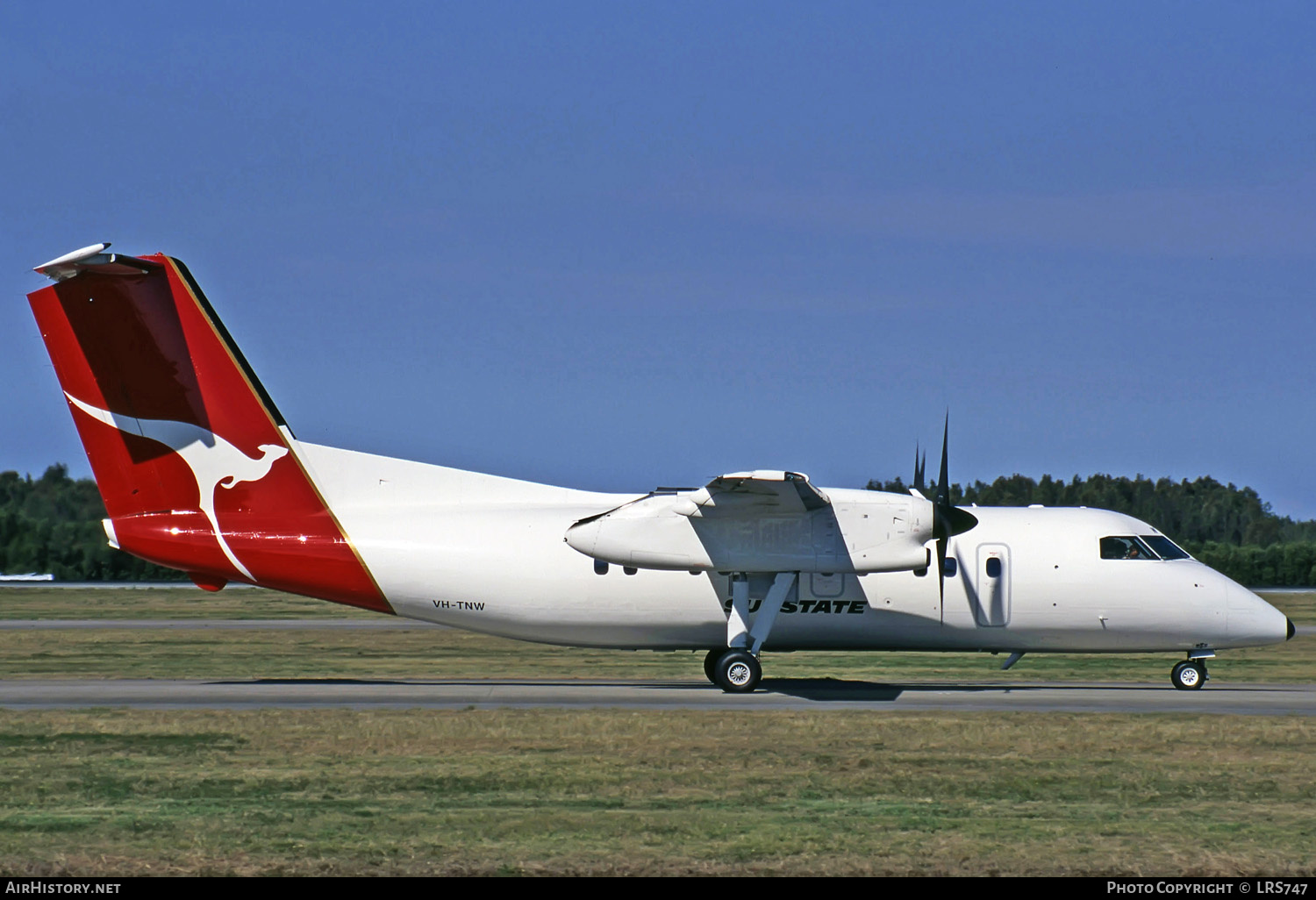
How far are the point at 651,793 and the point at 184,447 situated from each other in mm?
11835

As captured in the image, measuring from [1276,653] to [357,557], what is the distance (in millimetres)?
24516

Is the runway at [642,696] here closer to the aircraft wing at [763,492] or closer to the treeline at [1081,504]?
the aircraft wing at [763,492]

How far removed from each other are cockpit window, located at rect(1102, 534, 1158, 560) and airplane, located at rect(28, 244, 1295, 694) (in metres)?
0.03

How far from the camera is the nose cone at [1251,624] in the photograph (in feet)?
73.9

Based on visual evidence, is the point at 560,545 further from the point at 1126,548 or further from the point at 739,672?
the point at 1126,548

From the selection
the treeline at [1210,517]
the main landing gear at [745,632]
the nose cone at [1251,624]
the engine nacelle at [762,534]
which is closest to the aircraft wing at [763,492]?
the engine nacelle at [762,534]

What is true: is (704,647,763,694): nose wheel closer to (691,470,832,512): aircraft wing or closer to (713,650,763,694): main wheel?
(713,650,763,694): main wheel

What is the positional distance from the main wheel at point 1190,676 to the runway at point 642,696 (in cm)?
24

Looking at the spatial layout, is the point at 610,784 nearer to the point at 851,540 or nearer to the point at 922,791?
the point at 922,791

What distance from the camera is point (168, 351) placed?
21828mm

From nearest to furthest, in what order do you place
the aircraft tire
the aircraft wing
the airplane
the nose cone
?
the aircraft wing < the airplane < the nose cone < the aircraft tire

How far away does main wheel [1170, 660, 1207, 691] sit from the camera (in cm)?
2336

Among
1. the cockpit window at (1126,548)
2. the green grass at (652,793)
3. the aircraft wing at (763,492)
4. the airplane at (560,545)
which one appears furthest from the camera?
the cockpit window at (1126,548)

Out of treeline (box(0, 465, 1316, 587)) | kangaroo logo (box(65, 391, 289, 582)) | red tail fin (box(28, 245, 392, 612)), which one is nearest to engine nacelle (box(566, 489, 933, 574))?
red tail fin (box(28, 245, 392, 612))
